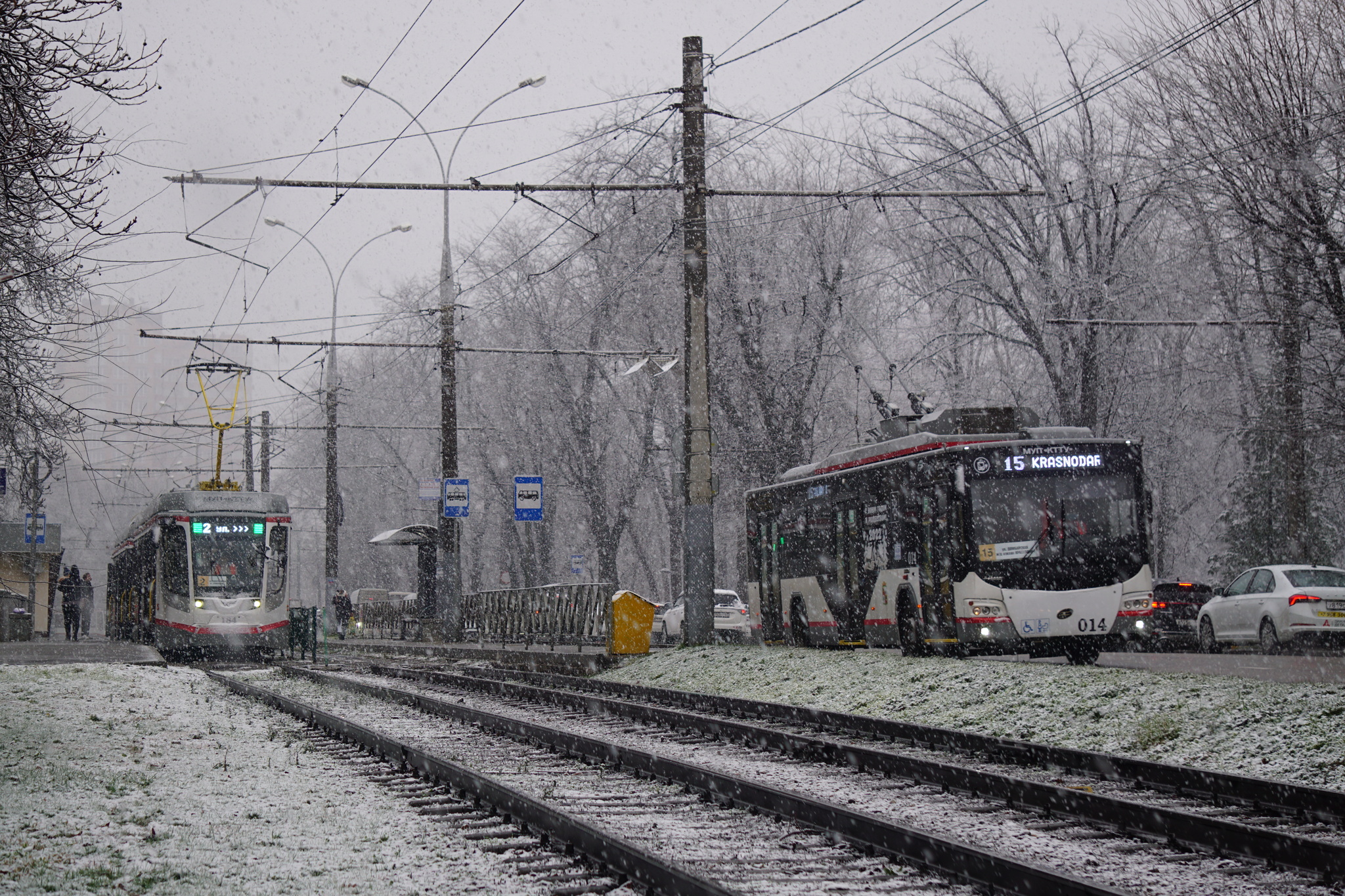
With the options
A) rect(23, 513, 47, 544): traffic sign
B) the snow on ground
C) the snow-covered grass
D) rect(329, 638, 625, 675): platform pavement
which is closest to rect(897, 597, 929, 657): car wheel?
the snow-covered grass

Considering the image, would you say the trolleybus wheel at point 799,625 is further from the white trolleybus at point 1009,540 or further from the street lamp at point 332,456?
the street lamp at point 332,456

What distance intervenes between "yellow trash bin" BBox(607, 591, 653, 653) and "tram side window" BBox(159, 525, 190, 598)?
9830mm

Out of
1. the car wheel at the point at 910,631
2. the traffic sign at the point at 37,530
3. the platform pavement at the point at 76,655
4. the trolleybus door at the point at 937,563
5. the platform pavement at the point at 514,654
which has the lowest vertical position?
the platform pavement at the point at 514,654

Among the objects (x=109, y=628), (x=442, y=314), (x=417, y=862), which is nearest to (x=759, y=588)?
(x=442, y=314)

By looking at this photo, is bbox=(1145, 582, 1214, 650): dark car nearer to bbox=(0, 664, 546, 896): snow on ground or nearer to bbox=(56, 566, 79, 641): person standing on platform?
bbox=(0, 664, 546, 896): snow on ground

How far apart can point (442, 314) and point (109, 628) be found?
2149cm

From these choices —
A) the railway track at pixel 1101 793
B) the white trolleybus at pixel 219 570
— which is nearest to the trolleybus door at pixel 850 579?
the railway track at pixel 1101 793

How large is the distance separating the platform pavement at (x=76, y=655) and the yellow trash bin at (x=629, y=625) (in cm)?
760

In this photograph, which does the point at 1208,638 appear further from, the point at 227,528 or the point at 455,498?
the point at 227,528

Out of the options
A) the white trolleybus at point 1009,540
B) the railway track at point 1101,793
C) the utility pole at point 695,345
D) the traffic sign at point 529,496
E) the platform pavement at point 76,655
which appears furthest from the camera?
the traffic sign at point 529,496

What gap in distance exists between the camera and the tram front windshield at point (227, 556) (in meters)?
27.8

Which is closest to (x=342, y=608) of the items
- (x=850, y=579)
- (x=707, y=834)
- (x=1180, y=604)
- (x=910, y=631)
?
(x=1180, y=604)

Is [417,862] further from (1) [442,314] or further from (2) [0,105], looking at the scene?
(1) [442,314]

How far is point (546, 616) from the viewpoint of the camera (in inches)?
1161
